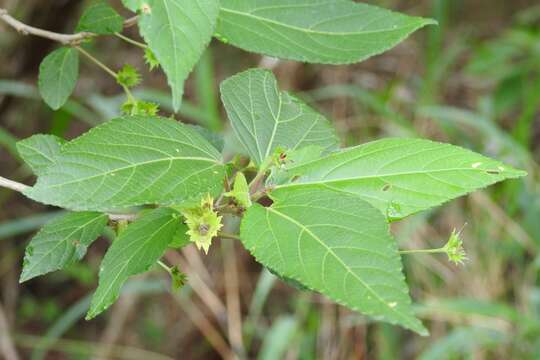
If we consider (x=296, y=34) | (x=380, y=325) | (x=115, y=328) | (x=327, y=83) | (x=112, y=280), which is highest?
(x=296, y=34)

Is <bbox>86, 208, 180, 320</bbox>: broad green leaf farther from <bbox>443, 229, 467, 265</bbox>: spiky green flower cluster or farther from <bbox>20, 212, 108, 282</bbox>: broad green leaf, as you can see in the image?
<bbox>443, 229, 467, 265</bbox>: spiky green flower cluster

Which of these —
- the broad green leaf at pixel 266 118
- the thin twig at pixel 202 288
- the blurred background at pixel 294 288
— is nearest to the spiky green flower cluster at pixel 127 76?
the broad green leaf at pixel 266 118

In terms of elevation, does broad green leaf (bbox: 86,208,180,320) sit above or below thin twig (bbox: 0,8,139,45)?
below

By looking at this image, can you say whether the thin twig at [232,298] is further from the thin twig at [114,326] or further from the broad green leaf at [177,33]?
the broad green leaf at [177,33]

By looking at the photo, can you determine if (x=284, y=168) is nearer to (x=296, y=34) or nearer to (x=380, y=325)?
(x=296, y=34)

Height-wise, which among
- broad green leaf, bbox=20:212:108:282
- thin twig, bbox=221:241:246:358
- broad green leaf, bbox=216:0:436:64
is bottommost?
thin twig, bbox=221:241:246:358

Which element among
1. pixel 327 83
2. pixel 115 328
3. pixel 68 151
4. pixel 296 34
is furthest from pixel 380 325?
pixel 68 151

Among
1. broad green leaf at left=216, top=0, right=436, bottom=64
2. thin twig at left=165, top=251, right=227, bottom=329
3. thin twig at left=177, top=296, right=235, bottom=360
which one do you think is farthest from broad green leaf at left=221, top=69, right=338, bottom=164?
thin twig at left=177, top=296, right=235, bottom=360
